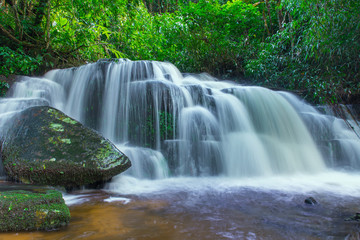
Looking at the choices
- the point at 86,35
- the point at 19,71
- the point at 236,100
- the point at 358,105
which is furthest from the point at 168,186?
the point at 358,105

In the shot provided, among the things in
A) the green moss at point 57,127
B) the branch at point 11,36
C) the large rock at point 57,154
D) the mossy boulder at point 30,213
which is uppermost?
the branch at point 11,36

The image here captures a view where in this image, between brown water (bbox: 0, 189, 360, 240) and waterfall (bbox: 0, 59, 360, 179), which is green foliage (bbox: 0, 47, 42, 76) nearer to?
waterfall (bbox: 0, 59, 360, 179)

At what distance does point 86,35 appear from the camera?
24.0 ft

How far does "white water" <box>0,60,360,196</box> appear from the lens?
485 centimetres

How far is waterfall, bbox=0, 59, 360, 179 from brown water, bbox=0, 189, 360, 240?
1.63 m

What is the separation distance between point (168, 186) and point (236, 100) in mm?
3430

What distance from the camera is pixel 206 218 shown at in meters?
2.69

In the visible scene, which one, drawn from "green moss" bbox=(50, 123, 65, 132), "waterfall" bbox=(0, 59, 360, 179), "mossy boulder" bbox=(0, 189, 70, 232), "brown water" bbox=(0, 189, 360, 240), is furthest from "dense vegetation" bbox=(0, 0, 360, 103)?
"mossy boulder" bbox=(0, 189, 70, 232)

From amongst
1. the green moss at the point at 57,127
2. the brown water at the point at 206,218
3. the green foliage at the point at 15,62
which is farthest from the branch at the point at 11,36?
the brown water at the point at 206,218

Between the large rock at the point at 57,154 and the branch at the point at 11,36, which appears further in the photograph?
the branch at the point at 11,36

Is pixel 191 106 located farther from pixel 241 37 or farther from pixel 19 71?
pixel 241 37

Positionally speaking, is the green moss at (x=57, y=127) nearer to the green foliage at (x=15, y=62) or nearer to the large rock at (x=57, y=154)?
the large rock at (x=57, y=154)

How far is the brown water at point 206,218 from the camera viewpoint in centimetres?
225

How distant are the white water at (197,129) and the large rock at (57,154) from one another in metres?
0.51
